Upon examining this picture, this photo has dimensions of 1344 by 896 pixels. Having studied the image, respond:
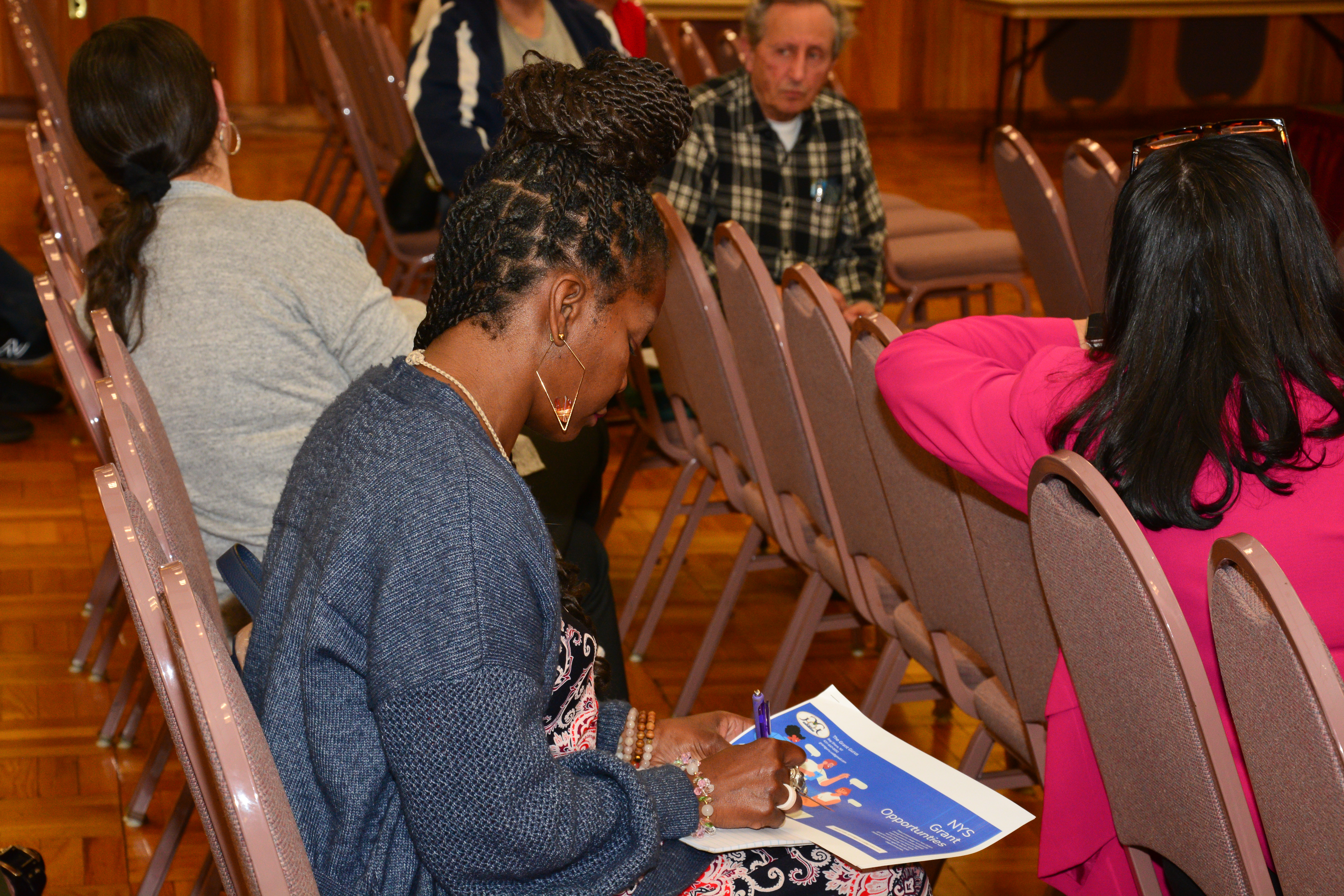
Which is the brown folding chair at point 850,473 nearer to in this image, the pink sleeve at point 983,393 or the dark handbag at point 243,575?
the pink sleeve at point 983,393

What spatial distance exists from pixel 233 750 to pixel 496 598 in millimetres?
279

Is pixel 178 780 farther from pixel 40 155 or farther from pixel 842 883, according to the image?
pixel 842 883

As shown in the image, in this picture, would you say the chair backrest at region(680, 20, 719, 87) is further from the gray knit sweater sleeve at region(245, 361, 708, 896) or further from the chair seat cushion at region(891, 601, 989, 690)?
the gray knit sweater sleeve at region(245, 361, 708, 896)

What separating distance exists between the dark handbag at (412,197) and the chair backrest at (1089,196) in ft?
6.56

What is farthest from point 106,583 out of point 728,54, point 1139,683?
point 728,54

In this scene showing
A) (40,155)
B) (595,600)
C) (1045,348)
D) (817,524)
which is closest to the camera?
(1045,348)

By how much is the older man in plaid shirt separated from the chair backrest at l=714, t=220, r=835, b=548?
3.26 feet

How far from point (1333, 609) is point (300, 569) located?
0.98m

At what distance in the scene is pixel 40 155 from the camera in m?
2.55

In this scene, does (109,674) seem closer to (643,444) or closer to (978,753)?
(643,444)

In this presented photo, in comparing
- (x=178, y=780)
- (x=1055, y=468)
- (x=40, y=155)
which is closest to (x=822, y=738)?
(x=1055, y=468)

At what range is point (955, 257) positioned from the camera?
4008 millimetres

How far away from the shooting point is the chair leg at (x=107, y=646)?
270cm

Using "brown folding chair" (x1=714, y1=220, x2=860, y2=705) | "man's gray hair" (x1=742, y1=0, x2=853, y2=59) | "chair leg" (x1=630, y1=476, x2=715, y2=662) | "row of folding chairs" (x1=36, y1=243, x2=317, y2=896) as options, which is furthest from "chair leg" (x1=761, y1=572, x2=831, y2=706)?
"man's gray hair" (x1=742, y1=0, x2=853, y2=59)
